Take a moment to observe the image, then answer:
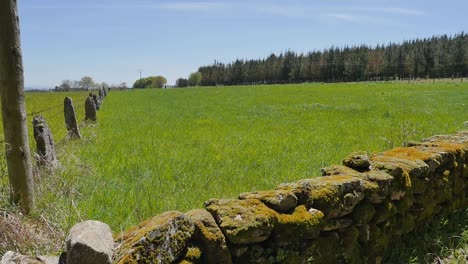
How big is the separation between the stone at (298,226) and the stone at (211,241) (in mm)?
561

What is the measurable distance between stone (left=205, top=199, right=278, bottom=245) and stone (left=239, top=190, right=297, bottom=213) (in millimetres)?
111

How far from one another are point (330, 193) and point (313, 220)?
1.22ft

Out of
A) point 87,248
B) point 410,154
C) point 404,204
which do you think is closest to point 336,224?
point 404,204

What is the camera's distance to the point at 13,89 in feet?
14.9

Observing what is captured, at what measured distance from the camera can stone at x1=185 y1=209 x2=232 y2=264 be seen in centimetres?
291

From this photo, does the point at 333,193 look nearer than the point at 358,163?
Yes

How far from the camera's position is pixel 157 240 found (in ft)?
8.61

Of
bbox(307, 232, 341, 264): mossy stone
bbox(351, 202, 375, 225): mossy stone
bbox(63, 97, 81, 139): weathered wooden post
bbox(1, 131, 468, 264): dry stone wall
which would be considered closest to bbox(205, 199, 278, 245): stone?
bbox(1, 131, 468, 264): dry stone wall

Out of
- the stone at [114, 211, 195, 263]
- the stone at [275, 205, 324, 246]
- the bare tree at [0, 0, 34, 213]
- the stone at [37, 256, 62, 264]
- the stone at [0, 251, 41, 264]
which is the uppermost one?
the bare tree at [0, 0, 34, 213]

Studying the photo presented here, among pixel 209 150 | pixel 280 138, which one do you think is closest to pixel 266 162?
pixel 209 150

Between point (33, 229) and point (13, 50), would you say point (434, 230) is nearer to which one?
point (33, 229)

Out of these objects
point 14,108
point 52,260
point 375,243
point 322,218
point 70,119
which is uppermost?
point 14,108

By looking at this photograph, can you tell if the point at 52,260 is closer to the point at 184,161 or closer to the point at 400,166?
the point at 400,166

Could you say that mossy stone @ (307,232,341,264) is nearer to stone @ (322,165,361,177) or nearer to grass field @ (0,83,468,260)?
stone @ (322,165,361,177)
